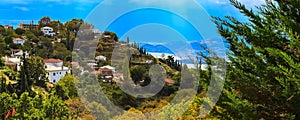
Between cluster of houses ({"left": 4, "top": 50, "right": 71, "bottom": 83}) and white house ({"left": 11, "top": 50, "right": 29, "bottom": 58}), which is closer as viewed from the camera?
cluster of houses ({"left": 4, "top": 50, "right": 71, "bottom": 83})

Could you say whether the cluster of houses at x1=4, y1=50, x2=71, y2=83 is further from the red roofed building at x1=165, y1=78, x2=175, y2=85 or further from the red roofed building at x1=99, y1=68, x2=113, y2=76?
the red roofed building at x1=165, y1=78, x2=175, y2=85

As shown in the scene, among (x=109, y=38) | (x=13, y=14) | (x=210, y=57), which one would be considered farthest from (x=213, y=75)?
(x=13, y=14)

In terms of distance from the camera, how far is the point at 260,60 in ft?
5.65

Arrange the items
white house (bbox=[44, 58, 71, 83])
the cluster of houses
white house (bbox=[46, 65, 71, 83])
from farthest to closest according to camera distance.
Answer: white house (bbox=[44, 58, 71, 83]), white house (bbox=[46, 65, 71, 83]), the cluster of houses

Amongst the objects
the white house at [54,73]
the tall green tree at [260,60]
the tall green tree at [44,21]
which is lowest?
the white house at [54,73]

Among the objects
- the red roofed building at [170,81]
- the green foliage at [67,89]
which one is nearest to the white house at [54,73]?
the green foliage at [67,89]

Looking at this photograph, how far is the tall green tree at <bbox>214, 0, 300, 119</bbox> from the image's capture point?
5.32 feet

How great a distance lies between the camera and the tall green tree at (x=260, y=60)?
63.8 inches

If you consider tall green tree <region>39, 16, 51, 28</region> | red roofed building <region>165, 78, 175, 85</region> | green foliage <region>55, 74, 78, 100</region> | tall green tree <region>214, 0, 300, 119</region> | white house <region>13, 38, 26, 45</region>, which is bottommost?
green foliage <region>55, 74, 78, 100</region>

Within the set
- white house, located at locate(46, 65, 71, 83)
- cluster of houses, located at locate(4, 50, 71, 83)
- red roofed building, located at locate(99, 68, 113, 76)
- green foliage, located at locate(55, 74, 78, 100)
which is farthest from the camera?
white house, located at locate(46, 65, 71, 83)

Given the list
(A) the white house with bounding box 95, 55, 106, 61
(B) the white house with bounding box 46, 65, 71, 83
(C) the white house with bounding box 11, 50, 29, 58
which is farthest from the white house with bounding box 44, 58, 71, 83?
(A) the white house with bounding box 95, 55, 106, 61

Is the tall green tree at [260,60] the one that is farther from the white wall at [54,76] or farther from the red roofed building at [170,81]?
the white wall at [54,76]

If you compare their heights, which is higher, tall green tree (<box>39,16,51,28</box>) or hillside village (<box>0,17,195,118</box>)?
tall green tree (<box>39,16,51,28</box>)

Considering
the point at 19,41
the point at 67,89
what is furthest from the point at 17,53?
the point at 67,89
